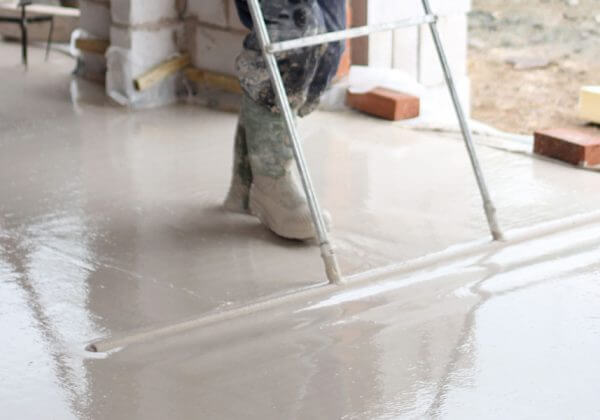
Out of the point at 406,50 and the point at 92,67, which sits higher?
the point at 406,50

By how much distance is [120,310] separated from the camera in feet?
9.24

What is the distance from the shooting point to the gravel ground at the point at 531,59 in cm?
643

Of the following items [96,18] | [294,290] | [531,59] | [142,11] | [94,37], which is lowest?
[531,59]

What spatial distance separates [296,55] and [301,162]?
499 millimetres

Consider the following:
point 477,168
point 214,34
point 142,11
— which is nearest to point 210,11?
point 214,34

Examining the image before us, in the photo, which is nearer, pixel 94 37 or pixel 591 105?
pixel 591 105

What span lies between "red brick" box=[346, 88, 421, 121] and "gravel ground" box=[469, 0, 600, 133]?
4.75 feet

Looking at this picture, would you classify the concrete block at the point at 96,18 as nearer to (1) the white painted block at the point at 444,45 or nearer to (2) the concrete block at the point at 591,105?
(1) the white painted block at the point at 444,45

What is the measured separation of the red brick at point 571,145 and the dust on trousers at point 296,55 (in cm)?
109

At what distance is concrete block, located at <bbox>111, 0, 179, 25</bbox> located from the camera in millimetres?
5086

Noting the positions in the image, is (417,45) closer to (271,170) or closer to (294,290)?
(271,170)

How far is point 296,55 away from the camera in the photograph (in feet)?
10.6

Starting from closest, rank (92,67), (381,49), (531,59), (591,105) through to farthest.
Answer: (591,105) → (381,49) → (92,67) → (531,59)

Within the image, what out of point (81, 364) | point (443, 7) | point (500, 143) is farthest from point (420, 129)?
point (81, 364)
